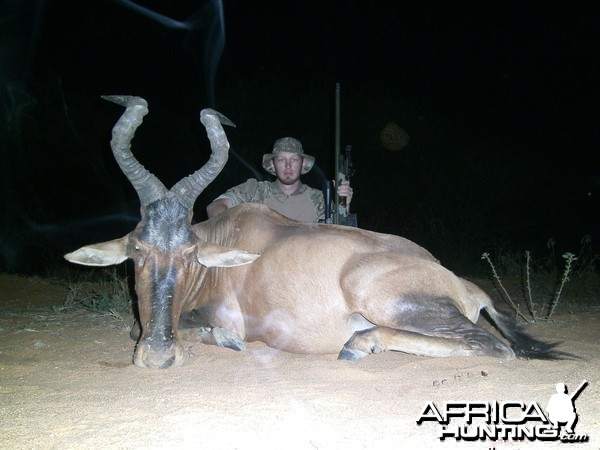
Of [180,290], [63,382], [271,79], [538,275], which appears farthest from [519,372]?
[271,79]

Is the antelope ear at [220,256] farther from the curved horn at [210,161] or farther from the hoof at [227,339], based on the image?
the hoof at [227,339]

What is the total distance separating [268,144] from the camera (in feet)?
63.3

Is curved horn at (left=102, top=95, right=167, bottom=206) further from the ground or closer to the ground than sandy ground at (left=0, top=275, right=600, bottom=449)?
further from the ground

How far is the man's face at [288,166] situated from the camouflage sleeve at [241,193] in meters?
0.40

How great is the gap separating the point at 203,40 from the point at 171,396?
21.0 metres

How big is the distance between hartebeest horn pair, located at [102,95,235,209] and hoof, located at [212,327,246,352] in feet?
3.81

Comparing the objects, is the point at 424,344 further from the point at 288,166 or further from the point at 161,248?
the point at 288,166

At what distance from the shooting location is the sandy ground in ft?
9.24

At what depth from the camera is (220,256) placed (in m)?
4.90

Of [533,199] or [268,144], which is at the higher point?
[268,144]

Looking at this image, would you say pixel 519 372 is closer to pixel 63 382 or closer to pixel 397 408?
pixel 397 408

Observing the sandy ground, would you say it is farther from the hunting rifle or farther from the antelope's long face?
the hunting rifle

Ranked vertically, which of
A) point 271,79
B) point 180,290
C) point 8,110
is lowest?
point 180,290
